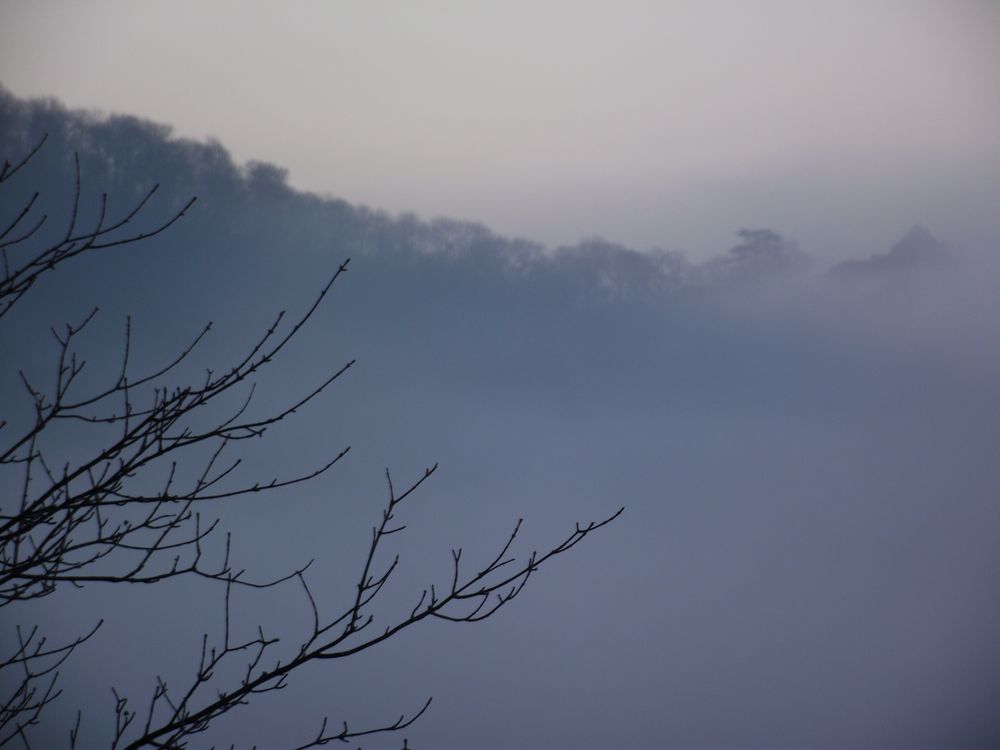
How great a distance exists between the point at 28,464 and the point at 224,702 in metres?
0.75

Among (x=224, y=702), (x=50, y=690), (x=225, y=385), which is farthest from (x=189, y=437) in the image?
(x=50, y=690)

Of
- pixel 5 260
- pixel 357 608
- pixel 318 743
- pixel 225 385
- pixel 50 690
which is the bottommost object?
pixel 318 743

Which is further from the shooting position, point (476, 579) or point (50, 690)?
point (50, 690)

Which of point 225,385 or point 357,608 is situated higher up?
point 225,385

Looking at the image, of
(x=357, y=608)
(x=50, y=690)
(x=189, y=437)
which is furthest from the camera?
(x=50, y=690)

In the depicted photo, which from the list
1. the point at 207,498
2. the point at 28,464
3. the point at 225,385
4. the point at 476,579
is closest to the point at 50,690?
the point at 28,464

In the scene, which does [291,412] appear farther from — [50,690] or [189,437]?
[50,690]

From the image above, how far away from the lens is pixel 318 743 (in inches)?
82.6

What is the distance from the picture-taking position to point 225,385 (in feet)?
7.13

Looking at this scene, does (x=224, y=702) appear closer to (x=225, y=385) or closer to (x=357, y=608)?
(x=357, y=608)

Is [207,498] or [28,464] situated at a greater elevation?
[28,464]

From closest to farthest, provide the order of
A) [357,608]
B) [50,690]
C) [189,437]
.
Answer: [357,608], [189,437], [50,690]

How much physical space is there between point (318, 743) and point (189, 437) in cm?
73

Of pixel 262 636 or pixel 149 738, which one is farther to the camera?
pixel 262 636
